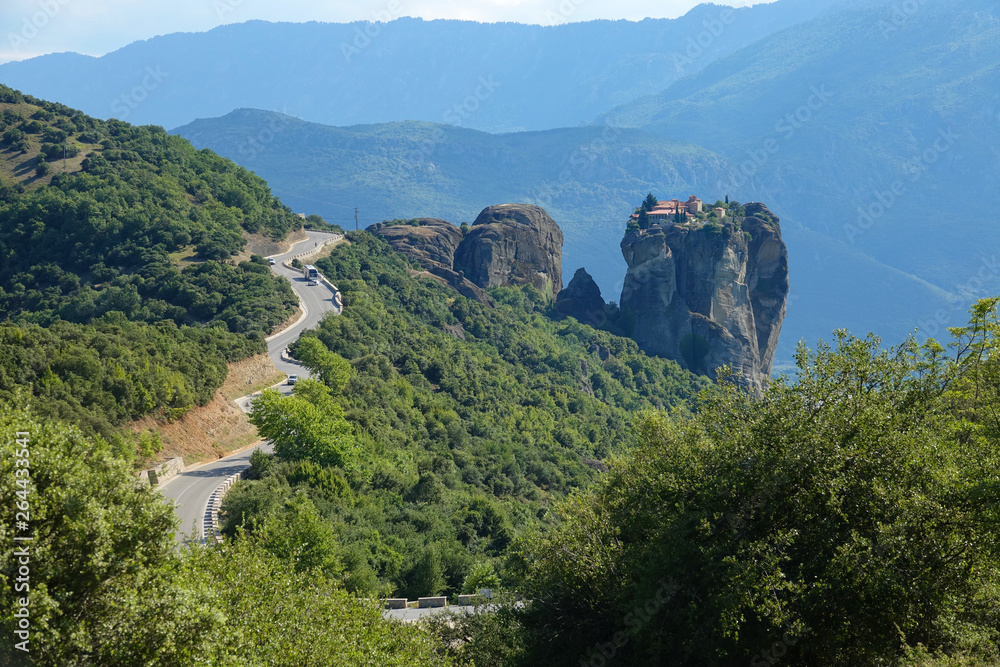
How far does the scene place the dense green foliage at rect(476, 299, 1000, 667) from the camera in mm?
14227

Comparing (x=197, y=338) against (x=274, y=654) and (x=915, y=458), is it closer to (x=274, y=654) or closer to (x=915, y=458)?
(x=274, y=654)

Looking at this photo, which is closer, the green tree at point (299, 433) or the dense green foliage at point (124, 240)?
the green tree at point (299, 433)

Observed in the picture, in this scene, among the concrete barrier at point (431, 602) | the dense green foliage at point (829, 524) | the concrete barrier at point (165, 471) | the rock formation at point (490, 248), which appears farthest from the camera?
the rock formation at point (490, 248)

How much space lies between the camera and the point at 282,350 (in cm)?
6116

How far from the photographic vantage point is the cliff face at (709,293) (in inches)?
4156

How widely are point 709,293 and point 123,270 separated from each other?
7140 centimetres

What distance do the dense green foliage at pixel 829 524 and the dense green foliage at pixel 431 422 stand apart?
11.9 meters

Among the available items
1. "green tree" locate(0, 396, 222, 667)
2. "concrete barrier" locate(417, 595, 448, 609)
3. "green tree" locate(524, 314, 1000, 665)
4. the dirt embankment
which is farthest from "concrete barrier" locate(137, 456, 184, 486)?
"green tree" locate(524, 314, 1000, 665)

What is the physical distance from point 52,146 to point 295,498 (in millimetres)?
68075

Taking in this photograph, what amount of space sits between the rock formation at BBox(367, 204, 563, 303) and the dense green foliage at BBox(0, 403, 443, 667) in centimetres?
9216

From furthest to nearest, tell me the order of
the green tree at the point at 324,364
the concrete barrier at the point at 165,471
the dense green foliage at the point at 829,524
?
the green tree at the point at 324,364 < the concrete barrier at the point at 165,471 < the dense green foliage at the point at 829,524

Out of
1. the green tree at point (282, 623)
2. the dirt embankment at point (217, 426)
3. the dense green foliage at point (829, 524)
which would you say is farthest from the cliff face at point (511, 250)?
the dense green foliage at point (829, 524)

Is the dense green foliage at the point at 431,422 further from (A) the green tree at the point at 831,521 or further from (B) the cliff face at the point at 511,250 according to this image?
(A) the green tree at the point at 831,521

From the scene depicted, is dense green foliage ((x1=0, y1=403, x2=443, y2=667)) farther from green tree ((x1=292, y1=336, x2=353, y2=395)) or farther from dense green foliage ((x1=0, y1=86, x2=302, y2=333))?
dense green foliage ((x1=0, y1=86, x2=302, y2=333))
